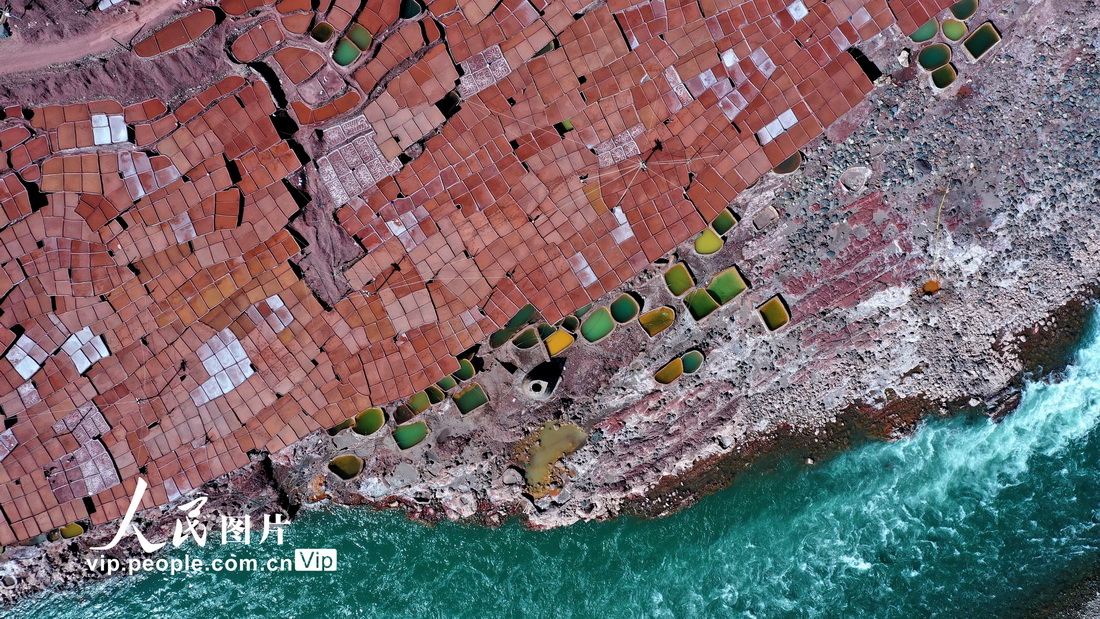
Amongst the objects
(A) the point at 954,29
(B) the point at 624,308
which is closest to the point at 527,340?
(B) the point at 624,308

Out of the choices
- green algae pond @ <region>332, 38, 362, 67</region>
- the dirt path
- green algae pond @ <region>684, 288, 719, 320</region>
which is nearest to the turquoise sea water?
green algae pond @ <region>684, 288, 719, 320</region>

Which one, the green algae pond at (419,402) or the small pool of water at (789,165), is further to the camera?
the green algae pond at (419,402)

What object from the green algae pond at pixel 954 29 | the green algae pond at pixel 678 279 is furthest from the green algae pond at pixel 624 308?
the green algae pond at pixel 954 29

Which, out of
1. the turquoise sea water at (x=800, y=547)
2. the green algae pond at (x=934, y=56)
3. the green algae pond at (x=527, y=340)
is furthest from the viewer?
the turquoise sea water at (x=800, y=547)

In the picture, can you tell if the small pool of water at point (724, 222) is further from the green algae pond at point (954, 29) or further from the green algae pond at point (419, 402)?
the green algae pond at point (419, 402)

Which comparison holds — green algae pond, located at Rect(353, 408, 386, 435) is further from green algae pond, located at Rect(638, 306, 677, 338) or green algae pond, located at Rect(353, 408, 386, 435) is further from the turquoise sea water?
green algae pond, located at Rect(638, 306, 677, 338)

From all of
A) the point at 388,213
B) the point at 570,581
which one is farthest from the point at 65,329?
the point at 570,581
